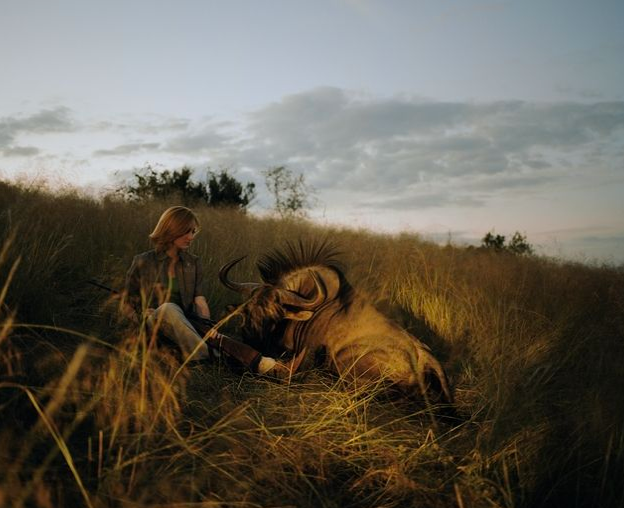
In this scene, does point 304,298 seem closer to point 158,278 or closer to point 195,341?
point 195,341

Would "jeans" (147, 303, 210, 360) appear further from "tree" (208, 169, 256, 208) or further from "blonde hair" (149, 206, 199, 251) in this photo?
"tree" (208, 169, 256, 208)

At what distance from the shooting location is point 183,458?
2.64 metres

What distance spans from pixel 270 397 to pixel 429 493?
1.48 metres

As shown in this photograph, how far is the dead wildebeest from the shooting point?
12.9 ft

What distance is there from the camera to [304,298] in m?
4.30

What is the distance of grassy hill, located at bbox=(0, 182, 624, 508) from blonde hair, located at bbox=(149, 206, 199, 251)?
94cm

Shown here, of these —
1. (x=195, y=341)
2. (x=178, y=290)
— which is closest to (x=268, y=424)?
(x=195, y=341)

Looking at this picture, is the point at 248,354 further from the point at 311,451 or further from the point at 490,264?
the point at 490,264

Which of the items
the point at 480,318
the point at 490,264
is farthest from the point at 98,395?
the point at 490,264

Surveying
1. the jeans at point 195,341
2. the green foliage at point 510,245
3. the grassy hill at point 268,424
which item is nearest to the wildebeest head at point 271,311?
the jeans at point 195,341

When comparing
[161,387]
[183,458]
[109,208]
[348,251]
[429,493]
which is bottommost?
[429,493]

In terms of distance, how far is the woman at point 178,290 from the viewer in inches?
166

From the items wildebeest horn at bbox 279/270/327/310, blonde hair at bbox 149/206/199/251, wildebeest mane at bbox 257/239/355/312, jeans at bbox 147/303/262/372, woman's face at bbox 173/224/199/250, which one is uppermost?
blonde hair at bbox 149/206/199/251

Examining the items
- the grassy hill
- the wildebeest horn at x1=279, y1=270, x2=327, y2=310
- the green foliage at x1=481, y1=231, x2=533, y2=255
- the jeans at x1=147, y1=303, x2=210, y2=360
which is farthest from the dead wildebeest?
the green foliage at x1=481, y1=231, x2=533, y2=255
